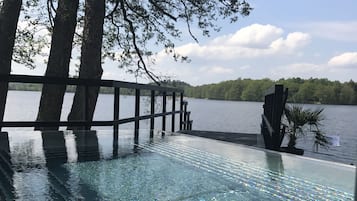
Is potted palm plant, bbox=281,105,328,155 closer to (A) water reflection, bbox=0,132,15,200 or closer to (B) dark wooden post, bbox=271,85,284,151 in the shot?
(B) dark wooden post, bbox=271,85,284,151

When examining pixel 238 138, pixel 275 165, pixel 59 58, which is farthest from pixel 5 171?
pixel 238 138

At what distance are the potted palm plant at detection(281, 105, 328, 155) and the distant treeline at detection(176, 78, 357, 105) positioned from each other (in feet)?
7.58

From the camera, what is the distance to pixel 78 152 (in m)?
4.49

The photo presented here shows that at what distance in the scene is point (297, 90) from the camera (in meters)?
13.0

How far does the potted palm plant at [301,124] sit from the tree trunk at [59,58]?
3.39m

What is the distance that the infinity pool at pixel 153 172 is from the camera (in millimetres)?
3010

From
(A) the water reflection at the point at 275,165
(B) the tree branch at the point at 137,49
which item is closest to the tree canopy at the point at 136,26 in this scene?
(B) the tree branch at the point at 137,49

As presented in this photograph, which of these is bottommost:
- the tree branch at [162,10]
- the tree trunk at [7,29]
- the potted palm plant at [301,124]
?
the potted palm plant at [301,124]

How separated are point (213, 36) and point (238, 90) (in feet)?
65.3

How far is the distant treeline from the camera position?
44.3 ft

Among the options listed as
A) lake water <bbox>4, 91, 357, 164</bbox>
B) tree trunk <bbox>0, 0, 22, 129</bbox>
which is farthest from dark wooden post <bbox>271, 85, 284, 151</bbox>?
tree trunk <bbox>0, 0, 22, 129</bbox>

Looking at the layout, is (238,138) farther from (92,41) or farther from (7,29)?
(7,29)

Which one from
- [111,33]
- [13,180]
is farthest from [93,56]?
[13,180]

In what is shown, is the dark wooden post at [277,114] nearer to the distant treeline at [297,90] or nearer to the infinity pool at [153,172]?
the infinity pool at [153,172]
